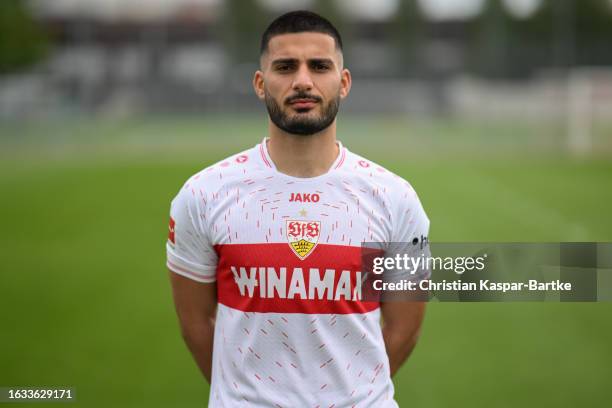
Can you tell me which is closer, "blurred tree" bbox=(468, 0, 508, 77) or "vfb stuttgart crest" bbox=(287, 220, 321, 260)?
"vfb stuttgart crest" bbox=(287, 220, 321, 260)

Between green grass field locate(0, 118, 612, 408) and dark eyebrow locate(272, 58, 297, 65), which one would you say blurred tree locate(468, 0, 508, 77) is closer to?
green grass field locate(0, 118, 612, 408)

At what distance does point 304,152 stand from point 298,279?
1.39 feet

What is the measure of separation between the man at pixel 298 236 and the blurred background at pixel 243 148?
3802 millimetres

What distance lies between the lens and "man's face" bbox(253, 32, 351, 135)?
2.70 m

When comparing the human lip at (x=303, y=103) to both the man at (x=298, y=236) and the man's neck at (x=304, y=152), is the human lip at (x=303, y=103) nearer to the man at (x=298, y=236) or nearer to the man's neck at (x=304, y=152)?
the man at (x=298, y=236)

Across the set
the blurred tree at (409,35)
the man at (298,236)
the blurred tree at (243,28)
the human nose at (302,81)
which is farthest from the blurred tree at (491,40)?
the human nose at (302,81)

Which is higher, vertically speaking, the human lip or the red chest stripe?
the human lip

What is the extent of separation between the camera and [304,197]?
2.78 metres

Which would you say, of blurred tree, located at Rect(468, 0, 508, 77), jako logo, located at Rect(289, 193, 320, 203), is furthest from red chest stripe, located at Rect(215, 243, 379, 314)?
blurred tree, located at Rect(468, 0, 508, 77)

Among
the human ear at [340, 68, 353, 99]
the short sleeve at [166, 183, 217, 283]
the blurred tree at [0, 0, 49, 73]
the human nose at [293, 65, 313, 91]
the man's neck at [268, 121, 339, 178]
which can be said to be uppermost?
the blurred tree at [0, 0, 49, 73]

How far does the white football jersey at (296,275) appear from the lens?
8.90ft

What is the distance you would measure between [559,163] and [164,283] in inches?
775

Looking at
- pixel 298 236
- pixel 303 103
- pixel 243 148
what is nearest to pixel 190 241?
pixel 298 236

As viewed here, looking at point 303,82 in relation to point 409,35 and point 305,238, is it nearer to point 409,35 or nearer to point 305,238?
point 305,238
